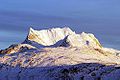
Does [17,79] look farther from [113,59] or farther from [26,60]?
[113,59]

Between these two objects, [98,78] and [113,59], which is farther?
[113,59]

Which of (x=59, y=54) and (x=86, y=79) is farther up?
(x=59, y=54)

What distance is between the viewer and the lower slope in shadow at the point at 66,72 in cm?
12334

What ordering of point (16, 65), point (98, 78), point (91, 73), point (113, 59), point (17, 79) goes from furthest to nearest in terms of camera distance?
point (113, 59) < point (16, 65) < point (17, 79) < point (91, 73) < point (98, 78)

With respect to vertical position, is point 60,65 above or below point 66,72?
above

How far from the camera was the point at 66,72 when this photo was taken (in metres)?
140

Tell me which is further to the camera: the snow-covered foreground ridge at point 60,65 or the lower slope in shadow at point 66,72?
the snow-covered foreground ridge at point 60,65

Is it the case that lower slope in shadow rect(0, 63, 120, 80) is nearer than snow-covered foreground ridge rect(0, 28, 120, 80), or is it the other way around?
lower slope in shadow rect(0, 63, 120, 80)

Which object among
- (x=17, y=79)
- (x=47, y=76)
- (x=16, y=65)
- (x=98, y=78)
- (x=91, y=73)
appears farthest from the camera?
(x=16, y=65)

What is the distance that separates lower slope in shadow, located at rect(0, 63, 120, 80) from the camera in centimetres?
12334

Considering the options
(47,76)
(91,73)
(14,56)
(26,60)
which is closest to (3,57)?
(14,56)

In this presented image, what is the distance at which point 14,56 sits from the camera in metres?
192

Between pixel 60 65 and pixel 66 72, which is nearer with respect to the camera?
A: pixel 66 72

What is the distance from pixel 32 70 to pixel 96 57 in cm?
3636
